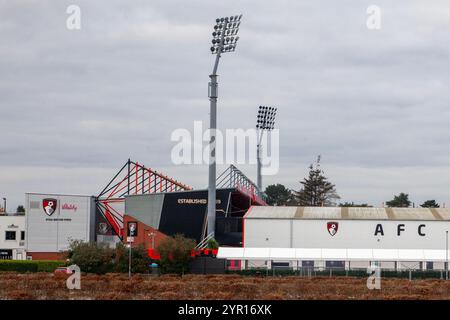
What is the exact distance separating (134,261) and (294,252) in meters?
17.8

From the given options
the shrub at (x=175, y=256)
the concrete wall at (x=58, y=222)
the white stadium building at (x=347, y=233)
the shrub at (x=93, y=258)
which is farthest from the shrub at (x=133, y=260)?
the concrete wall at (x=58, y=222)

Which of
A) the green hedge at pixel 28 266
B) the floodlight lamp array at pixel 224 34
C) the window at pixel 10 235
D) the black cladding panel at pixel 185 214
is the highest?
the floodlight lamp array at pixel 224 34

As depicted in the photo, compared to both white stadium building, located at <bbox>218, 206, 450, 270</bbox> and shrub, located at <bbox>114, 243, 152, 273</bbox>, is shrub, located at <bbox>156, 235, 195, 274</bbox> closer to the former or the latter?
shrub, located at <bbox>114, 243, 152, 273</bbox>

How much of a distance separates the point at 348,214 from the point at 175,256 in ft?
78.3

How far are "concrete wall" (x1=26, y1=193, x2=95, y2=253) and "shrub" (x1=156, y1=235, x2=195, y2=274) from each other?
2448 centimetres

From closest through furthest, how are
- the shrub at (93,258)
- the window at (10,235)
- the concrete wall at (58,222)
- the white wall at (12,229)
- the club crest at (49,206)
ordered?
the shrub at (93,258)
the concrete wall at (58,222)
the club crest at (49,206)
the white wall at (12,229)
the window at (10,235)

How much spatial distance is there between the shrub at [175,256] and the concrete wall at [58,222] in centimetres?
2448

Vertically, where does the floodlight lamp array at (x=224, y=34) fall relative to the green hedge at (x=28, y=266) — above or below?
above

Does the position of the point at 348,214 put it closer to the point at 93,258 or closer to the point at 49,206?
the point at 93,258

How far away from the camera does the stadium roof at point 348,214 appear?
93.1m

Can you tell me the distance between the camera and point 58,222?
341 ft

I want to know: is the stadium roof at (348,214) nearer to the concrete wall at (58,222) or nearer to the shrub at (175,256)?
the shrub at (175,256)
